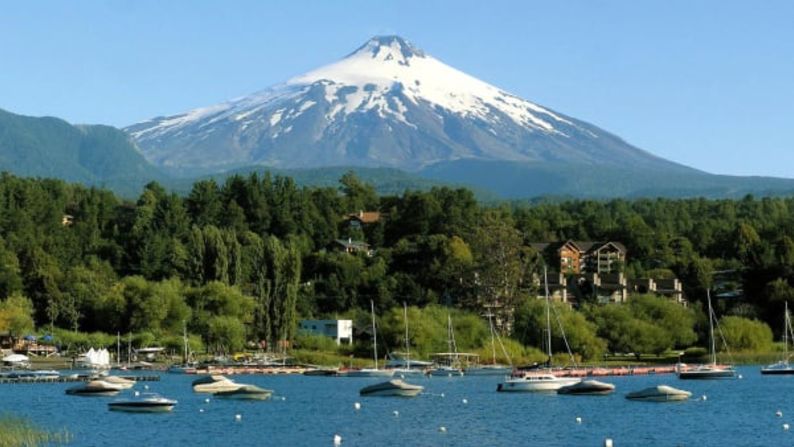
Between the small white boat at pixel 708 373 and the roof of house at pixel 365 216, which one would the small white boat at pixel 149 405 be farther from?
the roof of house at pixel 365 216

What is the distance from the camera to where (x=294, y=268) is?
3787 inches

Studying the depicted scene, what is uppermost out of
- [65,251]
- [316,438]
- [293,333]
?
[65,251]

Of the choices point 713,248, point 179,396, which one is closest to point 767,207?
point 713,248

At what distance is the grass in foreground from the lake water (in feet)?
3.00

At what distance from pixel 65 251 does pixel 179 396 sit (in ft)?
145

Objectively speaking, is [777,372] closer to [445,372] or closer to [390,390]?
[445,372]

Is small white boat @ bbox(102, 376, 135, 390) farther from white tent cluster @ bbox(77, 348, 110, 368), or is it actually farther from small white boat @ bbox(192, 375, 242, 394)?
white tent cluster @ bbox(77, 348, 110, 368)

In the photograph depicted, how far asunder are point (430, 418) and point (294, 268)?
43.1m

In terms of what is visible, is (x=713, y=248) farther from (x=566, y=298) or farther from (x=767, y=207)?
(x=767, y=207)

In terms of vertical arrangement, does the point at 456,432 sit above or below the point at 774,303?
below

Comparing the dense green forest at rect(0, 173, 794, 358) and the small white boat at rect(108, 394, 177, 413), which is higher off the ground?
the dense green forest at rect(0, 173, 794, 358)

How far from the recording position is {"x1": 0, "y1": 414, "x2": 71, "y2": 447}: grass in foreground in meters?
40.5

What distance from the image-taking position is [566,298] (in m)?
121

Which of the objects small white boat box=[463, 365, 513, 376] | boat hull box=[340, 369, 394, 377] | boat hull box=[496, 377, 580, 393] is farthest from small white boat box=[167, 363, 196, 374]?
boat hull box=[496, 377, 580, 393]
